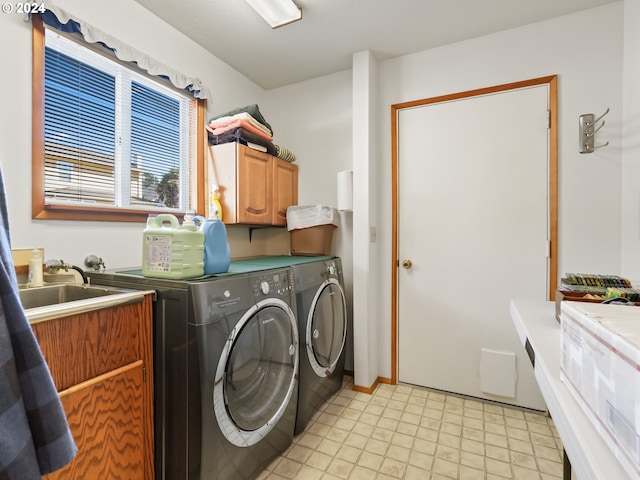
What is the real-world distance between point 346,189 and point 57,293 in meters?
1.88

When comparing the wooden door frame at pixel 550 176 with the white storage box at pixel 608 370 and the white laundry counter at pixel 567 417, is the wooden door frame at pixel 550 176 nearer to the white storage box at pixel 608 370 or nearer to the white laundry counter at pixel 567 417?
the white laundry counter at pixel 567 417

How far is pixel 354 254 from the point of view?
2428 mm

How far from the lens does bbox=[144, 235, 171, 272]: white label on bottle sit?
1343mm

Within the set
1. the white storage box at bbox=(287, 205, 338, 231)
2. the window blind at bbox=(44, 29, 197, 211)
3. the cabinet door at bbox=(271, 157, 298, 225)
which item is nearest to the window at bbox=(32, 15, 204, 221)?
the window blind at bbox=(44, 29, 197, 211)

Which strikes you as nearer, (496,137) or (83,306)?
(83,306)

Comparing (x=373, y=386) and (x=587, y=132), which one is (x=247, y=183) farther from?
(x=587, y=132)

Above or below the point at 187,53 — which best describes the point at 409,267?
below

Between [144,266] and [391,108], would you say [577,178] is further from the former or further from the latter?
[144,266]

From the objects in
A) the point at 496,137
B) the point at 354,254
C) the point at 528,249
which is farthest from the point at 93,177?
the point at 528,249

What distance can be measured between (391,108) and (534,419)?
2.46m

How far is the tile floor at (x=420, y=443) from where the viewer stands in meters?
1.57

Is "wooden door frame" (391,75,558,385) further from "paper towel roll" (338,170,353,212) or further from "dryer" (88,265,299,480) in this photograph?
"dryer" (88,265,299,480)

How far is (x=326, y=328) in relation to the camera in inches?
85.6

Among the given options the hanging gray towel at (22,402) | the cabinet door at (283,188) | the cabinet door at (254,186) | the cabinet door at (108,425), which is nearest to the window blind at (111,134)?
the cabinet door at (254,186)
